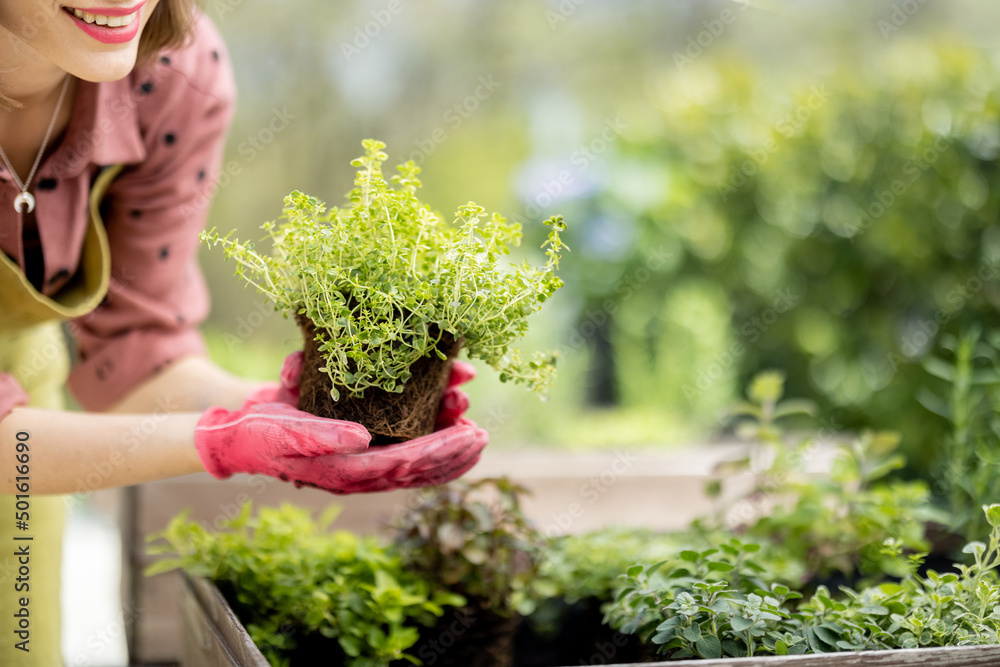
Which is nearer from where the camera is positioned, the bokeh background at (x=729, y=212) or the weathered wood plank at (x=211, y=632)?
the weathered wood plank at (x=211, y=632)

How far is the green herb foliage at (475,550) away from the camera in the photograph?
1.31 meters

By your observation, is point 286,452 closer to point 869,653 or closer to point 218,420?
point 218,420

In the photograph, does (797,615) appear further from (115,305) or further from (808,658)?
(115,305)

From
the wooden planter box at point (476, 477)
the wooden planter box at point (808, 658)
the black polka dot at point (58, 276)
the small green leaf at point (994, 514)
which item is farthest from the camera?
the wooden planter box at point (476, 477)

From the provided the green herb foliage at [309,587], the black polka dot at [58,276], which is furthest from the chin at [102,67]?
the green herb foliage at [309,587]

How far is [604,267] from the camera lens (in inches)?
139

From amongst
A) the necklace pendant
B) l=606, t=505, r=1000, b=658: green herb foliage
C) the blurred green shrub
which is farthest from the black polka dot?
the blurred green shrub

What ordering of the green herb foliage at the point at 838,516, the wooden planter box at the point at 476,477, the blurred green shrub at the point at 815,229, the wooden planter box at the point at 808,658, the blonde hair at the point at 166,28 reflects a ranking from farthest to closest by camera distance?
the blurred green shrub at the point at 815,229
the wooden planter box at the point at 476,477
the green herb foliage at the point at 838,516
the blonde hair at the point at 166,28
the wooden planter box at the point at 808,658

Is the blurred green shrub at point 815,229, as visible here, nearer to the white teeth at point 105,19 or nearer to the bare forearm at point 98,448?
the bare forearm at point 98,448

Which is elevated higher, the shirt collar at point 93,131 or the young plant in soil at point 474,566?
the shirt collar at point 93,131

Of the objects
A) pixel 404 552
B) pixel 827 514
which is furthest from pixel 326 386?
pixel 827 514

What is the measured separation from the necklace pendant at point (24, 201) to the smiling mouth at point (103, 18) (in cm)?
30

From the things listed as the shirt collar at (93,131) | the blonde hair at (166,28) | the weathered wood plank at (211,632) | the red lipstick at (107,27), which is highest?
the blonde hair at (166,28)

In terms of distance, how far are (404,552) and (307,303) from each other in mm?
550
